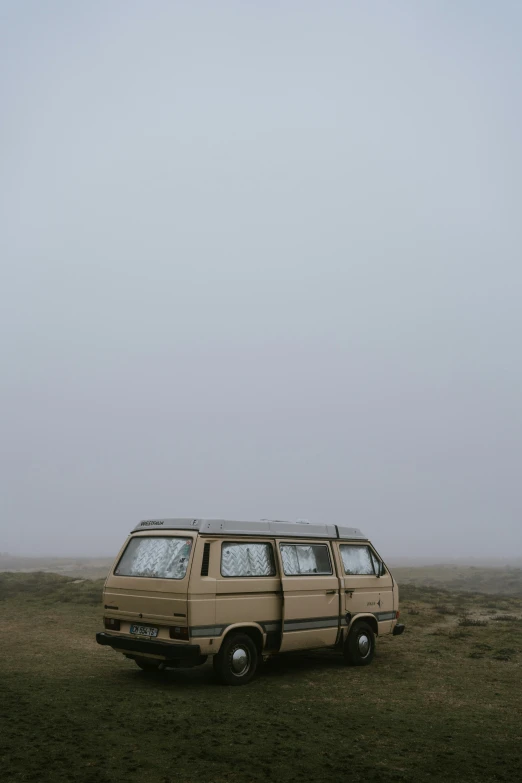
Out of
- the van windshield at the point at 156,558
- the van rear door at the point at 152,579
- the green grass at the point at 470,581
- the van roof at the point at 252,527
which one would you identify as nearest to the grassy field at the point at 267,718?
the van rear door at the point at 152,579

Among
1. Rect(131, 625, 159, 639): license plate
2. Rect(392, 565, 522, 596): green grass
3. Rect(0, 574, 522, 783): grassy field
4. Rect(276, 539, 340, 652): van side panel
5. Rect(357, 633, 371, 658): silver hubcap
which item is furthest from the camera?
Rect(392, 565, 522, 596): green grass

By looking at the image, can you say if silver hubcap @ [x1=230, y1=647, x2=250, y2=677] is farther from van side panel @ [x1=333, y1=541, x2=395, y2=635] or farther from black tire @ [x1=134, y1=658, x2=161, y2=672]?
van side panel @ [x1=333, y1=541, x2=395, y2=635]

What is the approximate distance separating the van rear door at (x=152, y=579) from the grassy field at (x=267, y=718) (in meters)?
1.12

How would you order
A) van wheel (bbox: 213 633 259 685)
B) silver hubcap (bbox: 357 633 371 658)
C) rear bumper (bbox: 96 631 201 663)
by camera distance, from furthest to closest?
1. silver hubcap (bbox: 357 633 371 658)
2. van wheel (bbox: 213 633 259 685)
3. rear bumper (bbox: 96 631 201 663)

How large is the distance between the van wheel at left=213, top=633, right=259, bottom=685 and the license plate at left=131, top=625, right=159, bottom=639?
101cm

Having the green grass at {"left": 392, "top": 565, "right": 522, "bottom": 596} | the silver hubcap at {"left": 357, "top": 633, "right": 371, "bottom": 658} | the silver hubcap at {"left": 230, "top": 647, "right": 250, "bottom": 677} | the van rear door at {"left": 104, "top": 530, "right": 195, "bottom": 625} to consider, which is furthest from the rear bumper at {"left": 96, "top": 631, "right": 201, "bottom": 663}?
the green grass at {"left": 392, "top": 565, "right": 522, "bottom": 596}

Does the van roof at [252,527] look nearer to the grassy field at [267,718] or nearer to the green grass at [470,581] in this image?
the grassy field at [267,718]

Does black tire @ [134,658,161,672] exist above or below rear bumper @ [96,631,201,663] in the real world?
below

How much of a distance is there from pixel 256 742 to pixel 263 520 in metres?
4.56

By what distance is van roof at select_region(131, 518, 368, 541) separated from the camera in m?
10.8

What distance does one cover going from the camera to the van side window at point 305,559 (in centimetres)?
1196

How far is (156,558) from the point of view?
10906 millimetres

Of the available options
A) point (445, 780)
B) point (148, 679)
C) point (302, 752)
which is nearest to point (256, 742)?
point (302, 752)

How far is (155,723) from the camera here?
27.3ft
